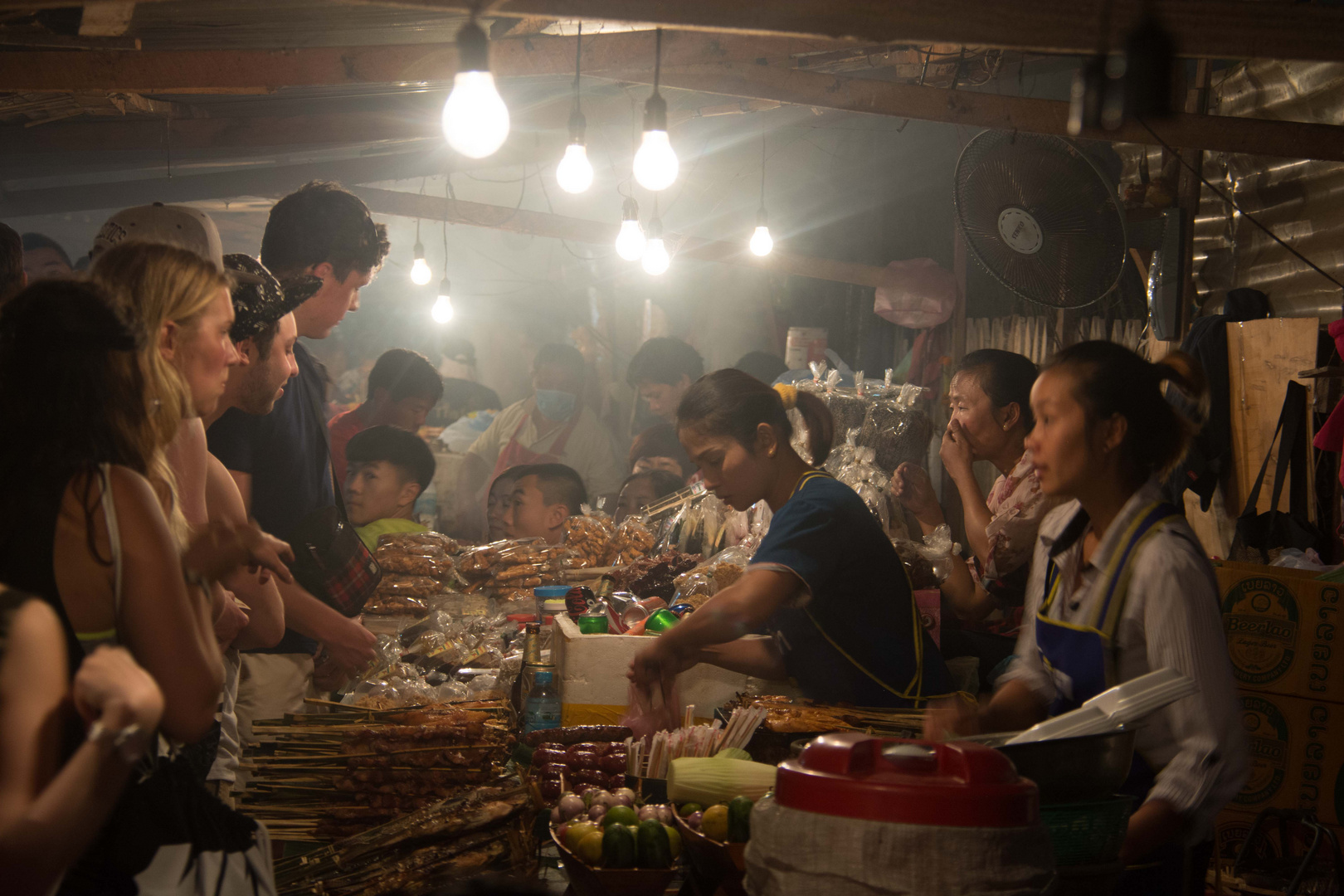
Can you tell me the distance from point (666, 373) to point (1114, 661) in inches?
256

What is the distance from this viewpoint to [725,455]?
322cm

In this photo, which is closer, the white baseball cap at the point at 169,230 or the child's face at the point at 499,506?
the white baseball cap at the point at 169,230

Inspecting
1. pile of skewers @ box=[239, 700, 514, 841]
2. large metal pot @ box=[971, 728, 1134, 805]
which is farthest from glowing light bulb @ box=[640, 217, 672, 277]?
large metal pot @ box=[971, 728, 1134, 805]

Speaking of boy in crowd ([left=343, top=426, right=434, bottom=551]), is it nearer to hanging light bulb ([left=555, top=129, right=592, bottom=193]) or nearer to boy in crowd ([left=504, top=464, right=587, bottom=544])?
boy in crowd ([left=504, top=464, right=587, bottom=544])

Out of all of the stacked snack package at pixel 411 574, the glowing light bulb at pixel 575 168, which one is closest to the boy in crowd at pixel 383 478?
the stacked snack package at pixel 411 574

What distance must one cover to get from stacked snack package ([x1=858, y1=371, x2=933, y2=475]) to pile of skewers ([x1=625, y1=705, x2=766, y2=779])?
2.87 meters

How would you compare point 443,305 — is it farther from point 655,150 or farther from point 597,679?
point 597,679

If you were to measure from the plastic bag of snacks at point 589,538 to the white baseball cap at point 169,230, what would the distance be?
9.59 feet

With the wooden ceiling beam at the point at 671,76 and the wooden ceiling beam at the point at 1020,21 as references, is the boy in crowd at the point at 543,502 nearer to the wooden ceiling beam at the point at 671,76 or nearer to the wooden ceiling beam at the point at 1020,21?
the wooden ceiling beam at the point at 671,76

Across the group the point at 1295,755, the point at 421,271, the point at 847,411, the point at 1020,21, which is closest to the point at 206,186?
the point at 421,271

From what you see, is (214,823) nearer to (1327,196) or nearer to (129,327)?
(129,327)

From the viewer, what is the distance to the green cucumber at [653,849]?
220 cm

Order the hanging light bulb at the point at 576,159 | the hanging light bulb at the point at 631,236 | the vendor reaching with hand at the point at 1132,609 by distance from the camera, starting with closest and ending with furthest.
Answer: the vendor reaching with hand at the point at 1132,609, the hanging light bulb at the point at 576,159, the hanging light bulb at the point at 631,236

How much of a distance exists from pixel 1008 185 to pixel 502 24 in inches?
108
